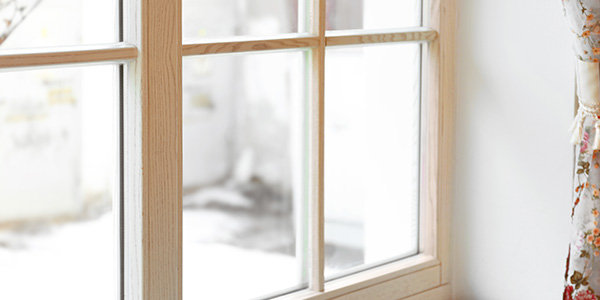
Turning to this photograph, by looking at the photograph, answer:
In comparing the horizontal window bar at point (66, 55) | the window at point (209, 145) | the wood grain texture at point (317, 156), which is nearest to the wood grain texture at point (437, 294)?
the window at point (209, 145)

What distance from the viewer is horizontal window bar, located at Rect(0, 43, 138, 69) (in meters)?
1.24

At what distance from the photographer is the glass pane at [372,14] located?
180 cm

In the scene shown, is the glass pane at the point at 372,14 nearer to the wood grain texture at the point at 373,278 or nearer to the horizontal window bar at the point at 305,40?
the horizontal window bar at the point at 305,40

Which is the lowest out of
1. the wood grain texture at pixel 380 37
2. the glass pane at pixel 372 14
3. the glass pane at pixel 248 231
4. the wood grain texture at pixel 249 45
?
the glass pane at pixel 248 231

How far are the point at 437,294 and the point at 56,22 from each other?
1184 mm

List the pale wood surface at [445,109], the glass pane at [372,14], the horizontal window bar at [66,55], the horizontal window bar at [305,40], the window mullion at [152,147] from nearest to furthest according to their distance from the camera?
1. the horizontal window bar at [66,55]
2. the window mullion at [152,147]
3. the horizontal window bar at [305,40]
4. the glass pane at [372,14]
5. the pale wood surface at [445,109]

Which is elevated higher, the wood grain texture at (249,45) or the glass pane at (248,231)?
the wood grain texture at (249,45)

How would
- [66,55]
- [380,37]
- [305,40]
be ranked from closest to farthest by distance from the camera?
[66,55] → [305,40] → [380,37]

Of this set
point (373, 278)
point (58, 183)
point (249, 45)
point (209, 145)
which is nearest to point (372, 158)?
point (373, 278)

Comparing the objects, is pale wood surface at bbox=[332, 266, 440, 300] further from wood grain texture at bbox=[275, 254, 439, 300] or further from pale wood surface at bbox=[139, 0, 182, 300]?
pale wood surface at bbox=[139, 0, 182, 300]

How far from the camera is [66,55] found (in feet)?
4.25

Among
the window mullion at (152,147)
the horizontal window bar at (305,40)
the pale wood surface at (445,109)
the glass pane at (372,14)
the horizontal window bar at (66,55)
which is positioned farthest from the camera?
the pale wood surface at (445,109)

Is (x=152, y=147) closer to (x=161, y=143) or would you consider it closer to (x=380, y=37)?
(x=161, y=143)

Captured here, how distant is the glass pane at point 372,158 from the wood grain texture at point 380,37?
0.20 ft
